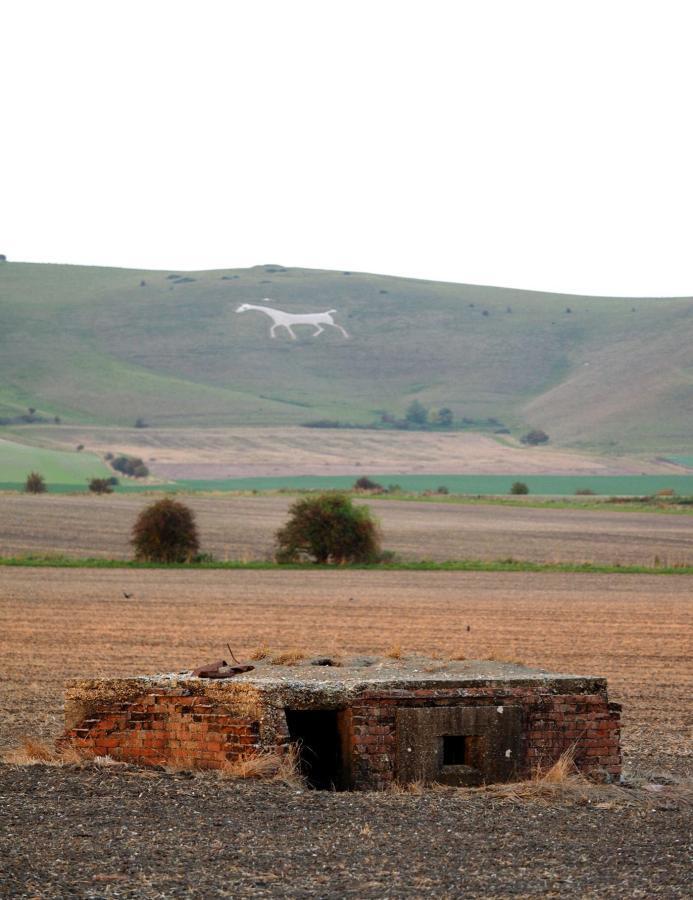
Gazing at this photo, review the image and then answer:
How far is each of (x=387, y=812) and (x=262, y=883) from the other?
6.39ft

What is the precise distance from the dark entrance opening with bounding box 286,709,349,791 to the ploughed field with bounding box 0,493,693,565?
117 ft

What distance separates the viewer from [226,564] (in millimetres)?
44031

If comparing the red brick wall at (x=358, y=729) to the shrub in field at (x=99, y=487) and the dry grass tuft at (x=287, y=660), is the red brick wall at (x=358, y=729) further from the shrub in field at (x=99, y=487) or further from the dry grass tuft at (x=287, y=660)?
the shrub in field at (x=99, y=487)

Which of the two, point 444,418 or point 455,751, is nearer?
point 455,751

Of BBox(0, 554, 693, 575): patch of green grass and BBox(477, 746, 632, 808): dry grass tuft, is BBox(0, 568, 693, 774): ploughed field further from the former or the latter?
BBox(477, 746, 632, 808): dry grass tuft

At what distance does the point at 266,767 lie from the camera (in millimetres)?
10703

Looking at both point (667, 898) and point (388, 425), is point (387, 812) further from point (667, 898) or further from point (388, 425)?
point (388, 425)

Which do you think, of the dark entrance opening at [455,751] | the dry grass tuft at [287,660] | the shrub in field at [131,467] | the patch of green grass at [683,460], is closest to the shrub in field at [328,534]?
the dry grass tuft at [287,660]

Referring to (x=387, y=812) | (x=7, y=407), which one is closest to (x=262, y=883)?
(x=387, y=812)

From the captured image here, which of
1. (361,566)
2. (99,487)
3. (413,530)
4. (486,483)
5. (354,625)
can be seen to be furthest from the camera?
(486,483)

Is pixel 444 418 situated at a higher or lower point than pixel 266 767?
higher

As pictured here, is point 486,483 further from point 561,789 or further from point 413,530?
point 561,789

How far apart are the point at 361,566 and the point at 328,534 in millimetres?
1578

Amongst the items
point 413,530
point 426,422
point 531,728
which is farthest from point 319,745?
point 426,422
